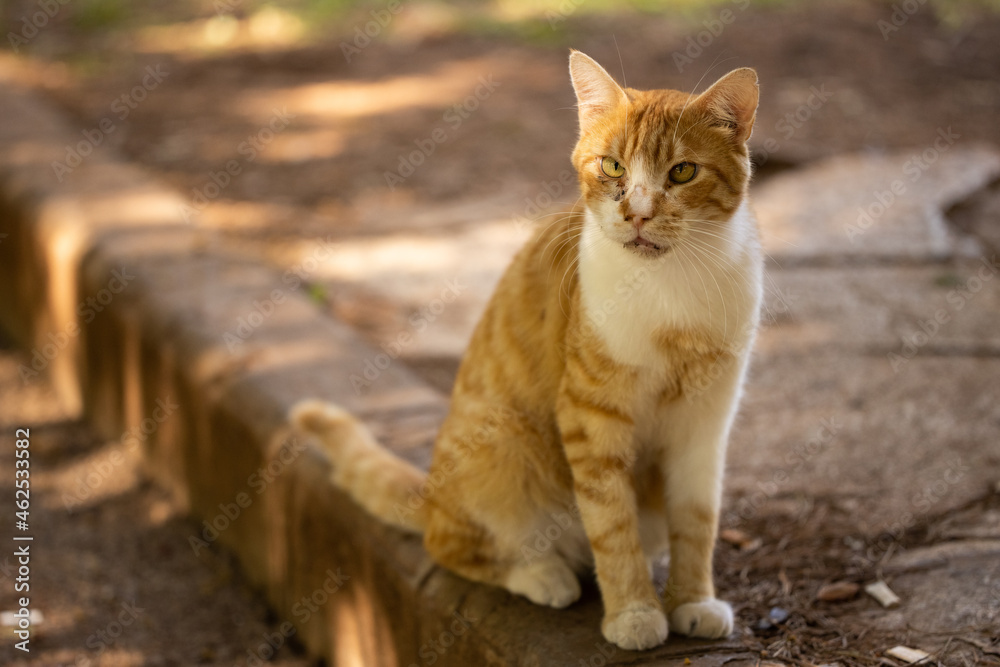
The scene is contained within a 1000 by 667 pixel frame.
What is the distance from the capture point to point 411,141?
632 centimetres

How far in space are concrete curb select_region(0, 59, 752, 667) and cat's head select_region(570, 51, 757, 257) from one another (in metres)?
0.97

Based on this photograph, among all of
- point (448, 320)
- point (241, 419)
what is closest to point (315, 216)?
point (448, 320)

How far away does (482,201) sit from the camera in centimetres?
565

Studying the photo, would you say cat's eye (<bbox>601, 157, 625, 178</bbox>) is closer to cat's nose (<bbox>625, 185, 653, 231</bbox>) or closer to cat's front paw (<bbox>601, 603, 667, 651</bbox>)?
cat's nose (<bbox>625, 185, 653, 231</bbox>)

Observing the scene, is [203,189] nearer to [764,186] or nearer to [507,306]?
[764,186]

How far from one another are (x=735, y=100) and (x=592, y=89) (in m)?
0.33
